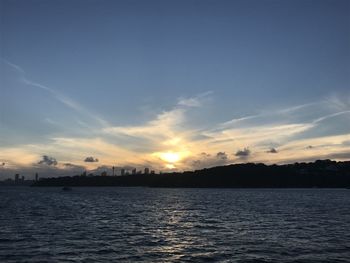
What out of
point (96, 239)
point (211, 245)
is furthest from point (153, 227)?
point (211, 245)

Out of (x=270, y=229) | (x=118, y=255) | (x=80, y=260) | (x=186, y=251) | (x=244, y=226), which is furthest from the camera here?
(x=244, y=226)

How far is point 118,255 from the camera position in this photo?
41.9 meters

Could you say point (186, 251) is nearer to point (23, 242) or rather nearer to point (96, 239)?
point (96, 239)

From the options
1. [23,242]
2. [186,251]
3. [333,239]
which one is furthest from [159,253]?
[333,239]

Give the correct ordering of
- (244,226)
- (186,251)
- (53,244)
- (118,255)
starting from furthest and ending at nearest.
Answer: (244,226) < (53,244) < (186,251) < (118,255)

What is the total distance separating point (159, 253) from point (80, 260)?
8356 millimetres

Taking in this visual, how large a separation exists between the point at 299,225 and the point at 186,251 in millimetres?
33049

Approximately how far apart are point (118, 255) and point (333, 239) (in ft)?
93.3

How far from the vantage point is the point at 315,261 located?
39.8m

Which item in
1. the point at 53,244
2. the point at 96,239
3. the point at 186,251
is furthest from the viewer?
the point at 96,239

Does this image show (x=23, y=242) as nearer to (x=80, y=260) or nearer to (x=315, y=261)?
(x=80, y=260)

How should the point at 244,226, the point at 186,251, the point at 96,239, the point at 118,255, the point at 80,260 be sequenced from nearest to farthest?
1. the point at 80,260
2. the point at 118,255
3. the point at 186,251
4. the point at 96,239
5. the point at 244,226

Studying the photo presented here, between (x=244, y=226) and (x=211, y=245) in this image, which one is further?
(x=244, y=226)

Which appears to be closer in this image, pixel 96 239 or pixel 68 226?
pixel 96 239
